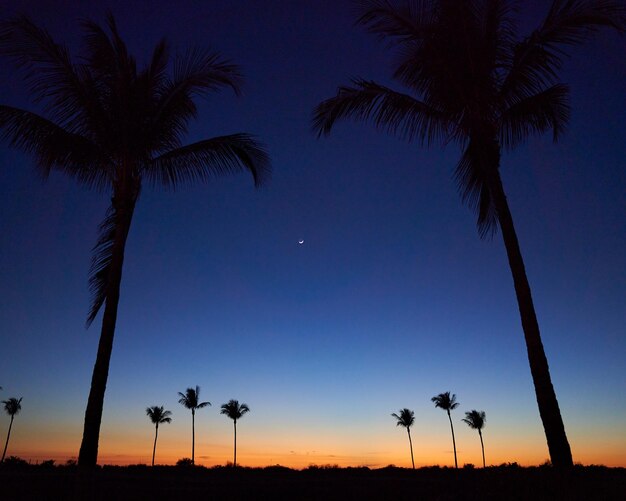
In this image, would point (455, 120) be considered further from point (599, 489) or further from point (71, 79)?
point (71, 79)

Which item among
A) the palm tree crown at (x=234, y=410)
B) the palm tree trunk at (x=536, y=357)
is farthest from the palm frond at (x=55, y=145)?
the palm tree crown at (x=234, y=410)

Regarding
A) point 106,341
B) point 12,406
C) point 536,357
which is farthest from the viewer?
point 12,406

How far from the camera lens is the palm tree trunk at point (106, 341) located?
271 inches

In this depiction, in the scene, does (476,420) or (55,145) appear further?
(476,420)

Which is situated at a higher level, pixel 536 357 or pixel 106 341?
pixel 106 341

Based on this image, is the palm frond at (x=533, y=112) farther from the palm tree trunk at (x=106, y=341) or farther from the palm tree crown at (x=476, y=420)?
the palm tree crown at (x=476, y=420)

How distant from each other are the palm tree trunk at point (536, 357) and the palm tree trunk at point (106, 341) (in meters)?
6.61

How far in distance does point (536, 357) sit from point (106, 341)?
6.82 metres

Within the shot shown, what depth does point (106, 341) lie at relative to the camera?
7.58 meters

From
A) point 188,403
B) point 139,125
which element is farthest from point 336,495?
point 188,403

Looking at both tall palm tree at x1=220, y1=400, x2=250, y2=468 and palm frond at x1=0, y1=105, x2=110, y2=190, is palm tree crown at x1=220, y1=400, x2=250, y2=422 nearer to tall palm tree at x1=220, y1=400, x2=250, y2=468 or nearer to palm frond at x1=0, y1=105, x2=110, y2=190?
tall palm tree at x1=220, y1=400, x2=250, y2=468

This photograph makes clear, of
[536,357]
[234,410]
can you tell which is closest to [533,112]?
[536,357]

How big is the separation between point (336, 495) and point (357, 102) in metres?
9.60

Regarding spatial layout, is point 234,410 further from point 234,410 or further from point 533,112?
point 533,112
